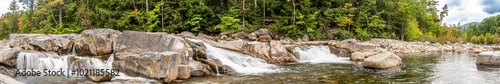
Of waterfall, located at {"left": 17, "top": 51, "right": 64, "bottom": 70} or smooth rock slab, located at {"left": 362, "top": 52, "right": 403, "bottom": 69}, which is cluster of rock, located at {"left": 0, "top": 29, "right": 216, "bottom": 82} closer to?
waterfall, located at {"left": 17, "top": 51, "right": 64, "bottom": 70}

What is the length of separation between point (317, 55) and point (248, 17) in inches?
557

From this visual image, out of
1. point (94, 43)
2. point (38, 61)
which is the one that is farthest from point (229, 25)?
point (38, 61)

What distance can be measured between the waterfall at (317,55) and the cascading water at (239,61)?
4.25 metres

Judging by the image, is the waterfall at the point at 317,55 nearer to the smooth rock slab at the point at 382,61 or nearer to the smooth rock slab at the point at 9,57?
the smooth rock slab at the point at 382,61

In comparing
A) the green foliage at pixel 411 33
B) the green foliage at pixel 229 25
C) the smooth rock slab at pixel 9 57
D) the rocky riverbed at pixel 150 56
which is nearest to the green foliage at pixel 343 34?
the green foliage at pixel 229 25

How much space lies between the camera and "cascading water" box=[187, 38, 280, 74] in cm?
1612

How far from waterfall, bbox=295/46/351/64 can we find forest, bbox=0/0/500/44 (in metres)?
9.18

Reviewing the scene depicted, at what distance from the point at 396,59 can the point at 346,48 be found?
21.4 ft

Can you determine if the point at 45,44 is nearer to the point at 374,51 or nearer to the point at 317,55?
the point at 317,55

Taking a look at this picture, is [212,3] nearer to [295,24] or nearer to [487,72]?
[295,24]

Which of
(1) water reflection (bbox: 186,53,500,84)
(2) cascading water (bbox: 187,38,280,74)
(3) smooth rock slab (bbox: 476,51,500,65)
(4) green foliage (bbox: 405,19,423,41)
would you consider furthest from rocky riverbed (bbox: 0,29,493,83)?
(4) green foliage (bbox: 405,19,423,41)

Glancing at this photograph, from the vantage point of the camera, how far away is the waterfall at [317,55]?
21641mm

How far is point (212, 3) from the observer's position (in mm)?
41000

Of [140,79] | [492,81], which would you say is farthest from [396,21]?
[140,79]
